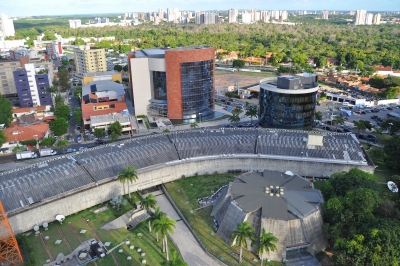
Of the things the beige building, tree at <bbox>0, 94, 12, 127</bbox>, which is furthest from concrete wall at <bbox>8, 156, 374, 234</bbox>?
the beige building

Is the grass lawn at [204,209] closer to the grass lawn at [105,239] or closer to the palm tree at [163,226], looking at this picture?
the grass lawn at [105,239]

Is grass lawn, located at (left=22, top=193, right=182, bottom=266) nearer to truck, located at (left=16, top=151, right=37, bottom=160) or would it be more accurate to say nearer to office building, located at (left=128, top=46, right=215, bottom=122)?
truck, located at (left=16, top=151, right=37, bottom=160)

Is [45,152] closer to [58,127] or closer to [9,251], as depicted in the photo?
[58,127]

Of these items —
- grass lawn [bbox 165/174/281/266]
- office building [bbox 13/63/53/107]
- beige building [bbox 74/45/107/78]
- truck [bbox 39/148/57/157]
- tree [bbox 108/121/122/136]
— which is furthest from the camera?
beige building [bbox 74/45/107/78]

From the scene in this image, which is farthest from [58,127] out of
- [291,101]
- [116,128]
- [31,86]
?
[291,101]

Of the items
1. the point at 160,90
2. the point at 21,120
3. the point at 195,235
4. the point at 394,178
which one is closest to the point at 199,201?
the point at 195,235

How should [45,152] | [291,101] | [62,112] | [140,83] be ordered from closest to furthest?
1. [291,101]
2. [45,152]
3. [62,112]
4. [140,83]
